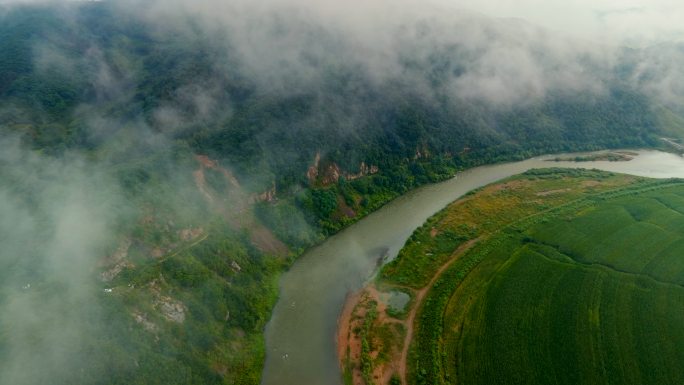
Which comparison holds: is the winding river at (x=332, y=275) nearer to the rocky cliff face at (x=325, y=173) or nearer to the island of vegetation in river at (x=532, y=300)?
the island of vegetation in river at (x=532, y=300)

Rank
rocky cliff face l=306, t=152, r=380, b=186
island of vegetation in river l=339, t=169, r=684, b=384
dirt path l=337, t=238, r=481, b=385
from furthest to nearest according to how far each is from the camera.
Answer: rocky cliff face l=306, t=152, r=380, b=186, dirt path l=337, t=238, r=481, b=385, island of vegetation in river l=339, t=169, r=684, b=384

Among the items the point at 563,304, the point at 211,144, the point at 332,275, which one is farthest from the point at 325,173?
the point at 563,304

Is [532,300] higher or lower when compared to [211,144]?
lower

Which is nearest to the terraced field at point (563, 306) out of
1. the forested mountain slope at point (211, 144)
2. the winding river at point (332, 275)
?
the winding river at point (332, 275)

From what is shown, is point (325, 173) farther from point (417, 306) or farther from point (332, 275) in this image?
point (417, 306)

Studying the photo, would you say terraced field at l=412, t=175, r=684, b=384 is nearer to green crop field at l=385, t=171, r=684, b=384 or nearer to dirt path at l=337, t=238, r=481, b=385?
green crop field at l=385, t=171, r=684, b=384

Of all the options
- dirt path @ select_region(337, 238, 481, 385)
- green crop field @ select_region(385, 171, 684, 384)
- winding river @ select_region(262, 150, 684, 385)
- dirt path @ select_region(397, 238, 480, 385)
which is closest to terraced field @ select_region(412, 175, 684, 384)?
green crop field @ select_region(385, 171, 684, 384)
